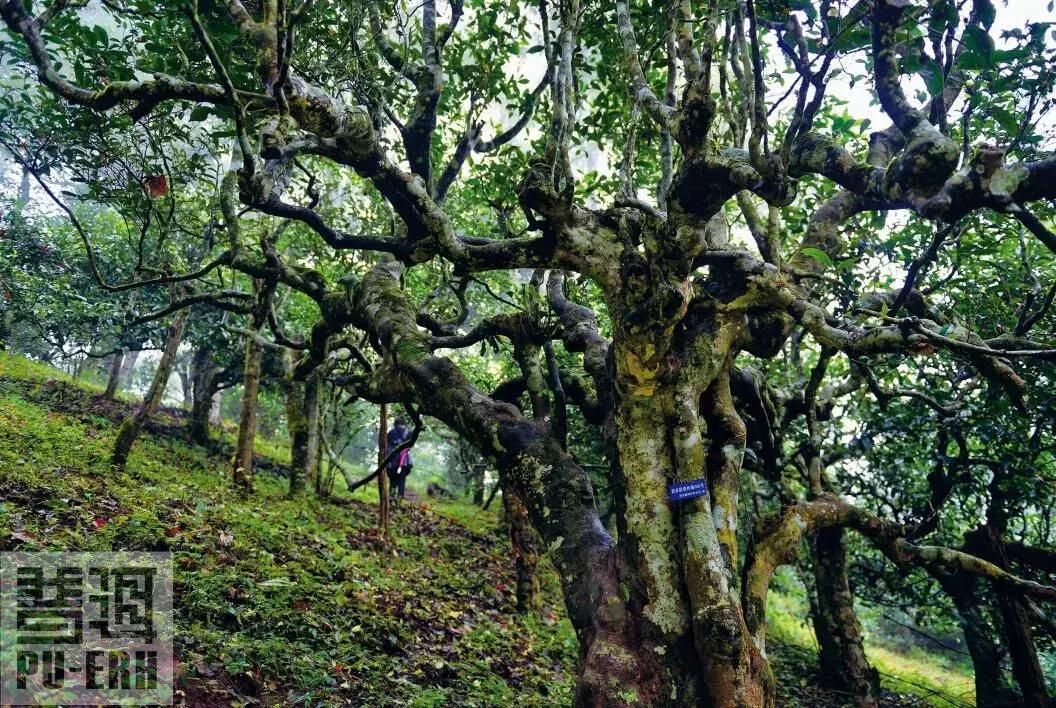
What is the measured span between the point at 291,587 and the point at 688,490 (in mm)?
4447

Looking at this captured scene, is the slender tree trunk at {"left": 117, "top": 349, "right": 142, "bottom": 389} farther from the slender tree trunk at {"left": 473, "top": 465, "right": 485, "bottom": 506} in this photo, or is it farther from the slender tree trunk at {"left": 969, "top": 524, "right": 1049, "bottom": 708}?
the slender tree trunk at {"left": 969, "top": 524, "right": 1049, "bottom": 708}

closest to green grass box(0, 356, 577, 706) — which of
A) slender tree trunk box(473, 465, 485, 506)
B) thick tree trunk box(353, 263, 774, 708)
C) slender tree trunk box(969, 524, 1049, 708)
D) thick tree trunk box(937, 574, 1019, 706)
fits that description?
thick tree trunk box(353, 263, 774, 708)

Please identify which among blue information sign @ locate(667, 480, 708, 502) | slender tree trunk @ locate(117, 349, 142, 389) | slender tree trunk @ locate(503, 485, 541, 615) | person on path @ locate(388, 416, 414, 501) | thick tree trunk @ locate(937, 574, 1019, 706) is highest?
slender tree trunk @ locate(117, 349, 142, 389)

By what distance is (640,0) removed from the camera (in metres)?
6.90

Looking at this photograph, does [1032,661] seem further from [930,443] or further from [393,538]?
[393,538]

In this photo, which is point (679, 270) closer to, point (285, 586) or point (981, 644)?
point (285, 586)

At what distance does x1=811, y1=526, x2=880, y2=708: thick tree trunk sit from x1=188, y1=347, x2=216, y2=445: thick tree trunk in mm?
12682

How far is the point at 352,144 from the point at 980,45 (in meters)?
4.51

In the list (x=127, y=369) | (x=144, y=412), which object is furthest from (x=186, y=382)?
(x=144, y=412)

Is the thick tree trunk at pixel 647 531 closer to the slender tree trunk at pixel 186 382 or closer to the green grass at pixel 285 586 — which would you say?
the green grass at pixel 285 586

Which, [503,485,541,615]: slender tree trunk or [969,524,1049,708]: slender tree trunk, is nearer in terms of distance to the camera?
[969,524,1049,708]: slender tree trunk

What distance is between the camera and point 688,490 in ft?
12.1

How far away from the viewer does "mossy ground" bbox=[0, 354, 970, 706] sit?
179 inches

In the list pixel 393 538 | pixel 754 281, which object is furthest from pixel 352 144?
pixel 393 538
